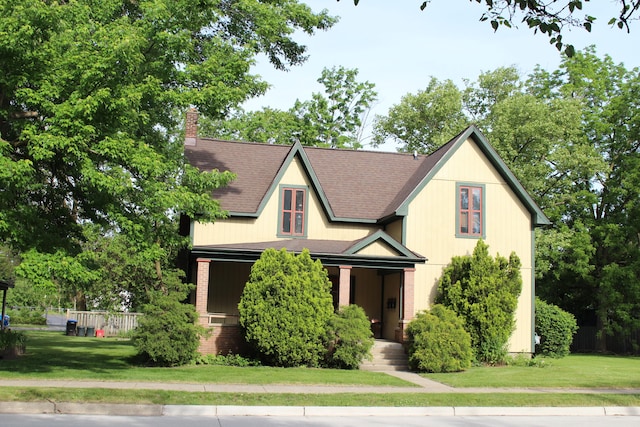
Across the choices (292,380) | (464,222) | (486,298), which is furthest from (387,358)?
(464,222)

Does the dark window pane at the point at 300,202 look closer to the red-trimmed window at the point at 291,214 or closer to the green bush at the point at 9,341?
the red-trimmed window at the point at 291,214

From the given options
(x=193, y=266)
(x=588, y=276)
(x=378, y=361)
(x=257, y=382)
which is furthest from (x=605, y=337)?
(x=257, y=382)

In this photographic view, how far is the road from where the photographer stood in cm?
1023

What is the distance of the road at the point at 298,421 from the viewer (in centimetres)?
1023

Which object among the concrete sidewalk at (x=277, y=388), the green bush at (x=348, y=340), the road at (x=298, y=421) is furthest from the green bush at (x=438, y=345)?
the road at (x=298, y=421)

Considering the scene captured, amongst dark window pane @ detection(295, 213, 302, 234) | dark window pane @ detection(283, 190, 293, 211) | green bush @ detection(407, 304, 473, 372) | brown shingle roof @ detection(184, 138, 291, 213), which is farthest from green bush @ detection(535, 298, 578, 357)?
brown shingle roof @ detection(184, 138, 291, 213)

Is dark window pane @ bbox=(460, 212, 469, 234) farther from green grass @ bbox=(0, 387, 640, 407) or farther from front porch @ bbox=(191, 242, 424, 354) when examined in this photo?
green grass @ bbox=(0, 387, 640, 407)

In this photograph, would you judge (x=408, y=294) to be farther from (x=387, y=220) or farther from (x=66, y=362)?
(x=66, y=362)

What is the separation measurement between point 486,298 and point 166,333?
10.8 metres

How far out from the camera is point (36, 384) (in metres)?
13.3

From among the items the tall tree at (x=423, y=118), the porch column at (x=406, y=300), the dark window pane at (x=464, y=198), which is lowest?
the porch column at (x=406, y=300)

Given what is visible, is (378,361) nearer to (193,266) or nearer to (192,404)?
(193,266)

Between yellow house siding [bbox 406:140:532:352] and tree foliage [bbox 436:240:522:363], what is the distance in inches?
38.5

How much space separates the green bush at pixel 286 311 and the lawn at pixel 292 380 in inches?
34.2
